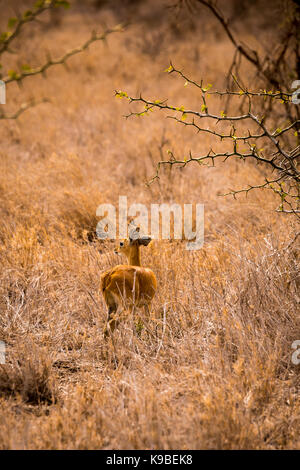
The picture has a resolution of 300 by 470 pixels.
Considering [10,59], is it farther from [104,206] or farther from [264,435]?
[264,435]

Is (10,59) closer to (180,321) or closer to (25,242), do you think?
(25,242)

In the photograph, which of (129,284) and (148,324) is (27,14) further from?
(148,324)

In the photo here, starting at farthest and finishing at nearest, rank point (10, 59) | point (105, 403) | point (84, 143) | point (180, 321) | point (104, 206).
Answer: point (10, 59) → point (84, 143) → point (104, 206) → point (180, 321) → point (105, 403)

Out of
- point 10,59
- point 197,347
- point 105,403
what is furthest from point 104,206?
point 10,59

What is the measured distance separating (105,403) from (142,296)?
2.06 feet

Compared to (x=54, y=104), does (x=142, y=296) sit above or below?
below

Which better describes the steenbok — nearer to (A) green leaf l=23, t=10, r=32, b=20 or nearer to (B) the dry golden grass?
(B) the dry golden grass

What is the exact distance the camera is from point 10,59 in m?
10.7

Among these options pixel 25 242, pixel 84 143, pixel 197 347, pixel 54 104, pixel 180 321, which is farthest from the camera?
pixel 54 104

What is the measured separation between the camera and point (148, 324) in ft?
9.25

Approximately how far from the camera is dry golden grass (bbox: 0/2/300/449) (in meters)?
2.10

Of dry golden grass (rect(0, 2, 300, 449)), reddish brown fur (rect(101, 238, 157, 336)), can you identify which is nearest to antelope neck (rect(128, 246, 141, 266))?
reddish brown fur (rect(101, 238, 157, 336))

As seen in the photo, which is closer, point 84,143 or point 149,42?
point 84,143
